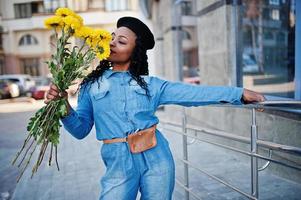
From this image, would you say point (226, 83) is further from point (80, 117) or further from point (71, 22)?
point (71, 22)

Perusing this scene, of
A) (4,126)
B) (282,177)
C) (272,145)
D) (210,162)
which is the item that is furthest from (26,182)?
(4,126)

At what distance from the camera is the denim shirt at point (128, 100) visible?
1.93 meters

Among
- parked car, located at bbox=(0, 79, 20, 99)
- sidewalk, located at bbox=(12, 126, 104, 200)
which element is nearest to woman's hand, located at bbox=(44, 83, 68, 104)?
sidewalk, located at bbox=(12, 126, 104, 200)

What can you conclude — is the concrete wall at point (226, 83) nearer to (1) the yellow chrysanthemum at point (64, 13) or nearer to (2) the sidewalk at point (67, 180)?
(2) the sidewalk at point (67, 180)

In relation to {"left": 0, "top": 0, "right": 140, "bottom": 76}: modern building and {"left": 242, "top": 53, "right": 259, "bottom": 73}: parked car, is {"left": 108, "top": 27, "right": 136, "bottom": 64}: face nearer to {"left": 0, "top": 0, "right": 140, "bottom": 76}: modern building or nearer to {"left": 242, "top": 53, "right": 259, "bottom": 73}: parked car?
{"left": 242, "top": 53, "right": 259, "bottom": 73}: parked car

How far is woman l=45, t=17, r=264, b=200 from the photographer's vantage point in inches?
75.7

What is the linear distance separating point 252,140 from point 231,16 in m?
3.69

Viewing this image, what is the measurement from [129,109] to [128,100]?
0.05m

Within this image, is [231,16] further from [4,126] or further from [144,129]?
[4,126]

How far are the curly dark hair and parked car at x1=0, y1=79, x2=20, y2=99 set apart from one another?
785 inches

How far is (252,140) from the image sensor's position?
7.47ft

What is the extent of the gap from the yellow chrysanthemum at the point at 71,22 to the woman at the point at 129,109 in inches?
11.1

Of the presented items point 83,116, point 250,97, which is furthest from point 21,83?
point 250,97

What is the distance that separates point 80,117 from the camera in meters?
2.03
